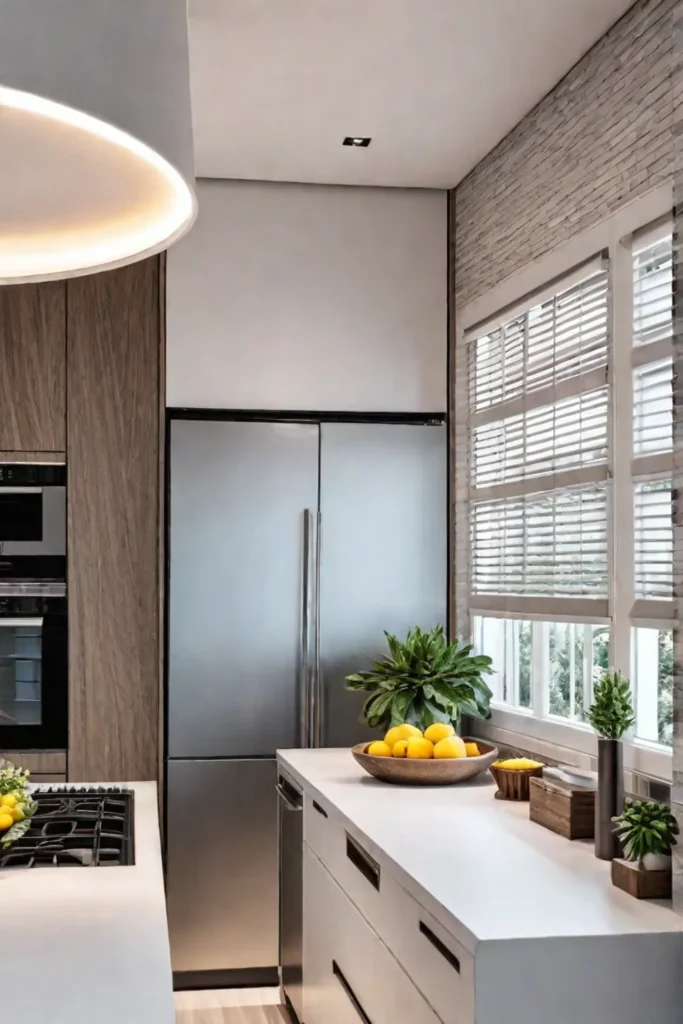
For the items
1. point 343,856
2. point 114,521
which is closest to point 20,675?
point 114,521

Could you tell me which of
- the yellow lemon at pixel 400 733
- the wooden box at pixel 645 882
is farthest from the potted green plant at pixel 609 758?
the yellow lemon at pixel 400 733

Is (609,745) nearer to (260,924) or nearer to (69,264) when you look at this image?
(69,264)

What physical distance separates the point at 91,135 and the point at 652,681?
2415mm

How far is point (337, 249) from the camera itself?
181 inches

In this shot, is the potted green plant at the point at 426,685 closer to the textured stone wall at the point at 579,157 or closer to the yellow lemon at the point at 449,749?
the yellow lemon at the point at 449,749

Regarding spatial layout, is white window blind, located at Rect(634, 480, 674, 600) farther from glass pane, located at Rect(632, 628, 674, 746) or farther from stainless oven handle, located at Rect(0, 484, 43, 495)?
stainless oven handle, located at Rect(0, 484, 43, 495)

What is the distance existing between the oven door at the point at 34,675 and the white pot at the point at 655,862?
2.65 metres

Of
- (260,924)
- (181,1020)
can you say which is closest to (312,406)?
(260,924)

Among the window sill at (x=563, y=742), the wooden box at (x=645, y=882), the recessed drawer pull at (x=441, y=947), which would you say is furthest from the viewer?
the window sill at (x=563, y=742)

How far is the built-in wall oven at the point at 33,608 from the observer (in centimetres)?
440

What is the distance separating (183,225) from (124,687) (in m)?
3.48

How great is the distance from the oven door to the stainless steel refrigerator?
41 cm

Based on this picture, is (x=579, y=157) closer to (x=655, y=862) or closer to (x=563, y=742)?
(x=563, y=742)

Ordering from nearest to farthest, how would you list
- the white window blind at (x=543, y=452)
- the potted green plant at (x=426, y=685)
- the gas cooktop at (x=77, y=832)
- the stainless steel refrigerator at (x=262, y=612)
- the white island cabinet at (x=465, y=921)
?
the white island cabinet at (x=465, y=921) < the gas cooktop at (x=77, y=832) < the white window blind at (x=543, y=452) < the potted green plant at (x=426, y=685) < the stainless steel refrigerator at (x=262, y=612)
